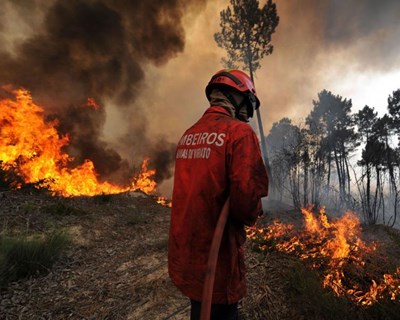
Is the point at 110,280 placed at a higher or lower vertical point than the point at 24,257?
lower

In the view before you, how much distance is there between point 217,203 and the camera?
1.73 metres

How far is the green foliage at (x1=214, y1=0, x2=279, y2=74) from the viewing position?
1941 cm

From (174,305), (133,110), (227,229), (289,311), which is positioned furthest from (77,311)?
(133,110)

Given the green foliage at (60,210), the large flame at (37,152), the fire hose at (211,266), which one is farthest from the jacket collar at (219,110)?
the large flame at (37,152)

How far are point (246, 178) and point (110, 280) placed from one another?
4.00 m

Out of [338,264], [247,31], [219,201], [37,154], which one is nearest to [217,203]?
[219,201]

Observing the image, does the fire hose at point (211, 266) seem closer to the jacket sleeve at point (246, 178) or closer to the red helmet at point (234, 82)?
the jacket sleeve at point (246, 178)

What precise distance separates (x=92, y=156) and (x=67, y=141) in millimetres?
1588

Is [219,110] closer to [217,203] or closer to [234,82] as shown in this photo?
[234,82]

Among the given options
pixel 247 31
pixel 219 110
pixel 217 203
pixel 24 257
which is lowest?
pixel 24 257

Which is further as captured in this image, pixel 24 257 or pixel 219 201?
pixel 24 257

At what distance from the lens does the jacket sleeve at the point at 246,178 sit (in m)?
1.60

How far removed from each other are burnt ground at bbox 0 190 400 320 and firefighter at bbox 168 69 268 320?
176 centimetres

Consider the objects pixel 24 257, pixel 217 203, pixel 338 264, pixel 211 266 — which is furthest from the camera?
pixel 24 257
